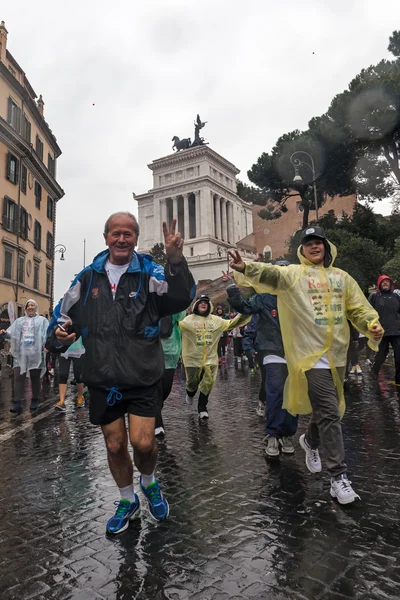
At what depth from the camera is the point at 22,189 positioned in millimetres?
28766

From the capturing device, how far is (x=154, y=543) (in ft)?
8.98

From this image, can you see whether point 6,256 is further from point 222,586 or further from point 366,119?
point 222,586

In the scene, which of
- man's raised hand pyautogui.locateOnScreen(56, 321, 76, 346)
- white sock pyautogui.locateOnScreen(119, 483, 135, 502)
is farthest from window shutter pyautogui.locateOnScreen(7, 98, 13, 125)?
white sock pyautogui.locateOnScreen(119, 483, 135, 502)

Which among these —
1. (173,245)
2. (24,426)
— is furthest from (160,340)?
(24,426)

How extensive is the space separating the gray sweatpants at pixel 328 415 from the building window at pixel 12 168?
88.1ft

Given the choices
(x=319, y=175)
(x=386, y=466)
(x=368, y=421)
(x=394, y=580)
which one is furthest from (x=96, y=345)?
(x=319, y=175)

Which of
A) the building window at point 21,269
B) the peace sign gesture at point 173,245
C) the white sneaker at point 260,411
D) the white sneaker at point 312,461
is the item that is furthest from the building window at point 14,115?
the white sneaker at point 312,461

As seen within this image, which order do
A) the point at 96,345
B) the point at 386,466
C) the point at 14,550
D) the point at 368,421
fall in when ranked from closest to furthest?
the point at 14,550, the point at 96,345, the point at 386,466, the point at 368,421

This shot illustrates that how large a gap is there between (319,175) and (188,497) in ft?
99.8

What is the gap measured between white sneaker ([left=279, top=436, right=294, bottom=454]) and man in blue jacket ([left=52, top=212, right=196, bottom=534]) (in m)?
1.92

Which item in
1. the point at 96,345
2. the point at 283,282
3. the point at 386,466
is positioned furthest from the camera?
the point at 386,466

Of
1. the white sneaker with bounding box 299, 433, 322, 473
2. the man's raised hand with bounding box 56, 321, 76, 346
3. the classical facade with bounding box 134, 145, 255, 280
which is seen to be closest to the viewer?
the man's raised hand with bounding box 56, 321, 76, 346

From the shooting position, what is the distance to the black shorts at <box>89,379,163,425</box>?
2.93 metres

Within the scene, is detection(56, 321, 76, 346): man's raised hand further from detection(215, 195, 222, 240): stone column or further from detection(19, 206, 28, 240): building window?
detection(215, 195, 222, 240): stone column
